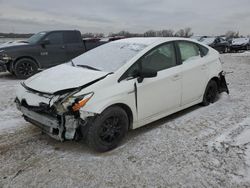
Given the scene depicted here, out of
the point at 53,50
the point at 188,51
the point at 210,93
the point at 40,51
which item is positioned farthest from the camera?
the point at 53,50

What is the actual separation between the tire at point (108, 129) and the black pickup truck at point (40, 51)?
6274 millimetres

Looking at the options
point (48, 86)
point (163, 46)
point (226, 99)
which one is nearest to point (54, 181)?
point (48, 86)

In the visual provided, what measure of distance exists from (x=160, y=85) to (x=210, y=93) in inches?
74.7

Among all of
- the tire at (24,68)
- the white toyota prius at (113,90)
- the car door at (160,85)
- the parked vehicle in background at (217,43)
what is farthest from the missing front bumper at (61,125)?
the parked vehicle in background at (217,43)

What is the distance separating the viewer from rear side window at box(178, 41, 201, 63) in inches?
178

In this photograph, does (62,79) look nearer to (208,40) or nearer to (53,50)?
(53,50)

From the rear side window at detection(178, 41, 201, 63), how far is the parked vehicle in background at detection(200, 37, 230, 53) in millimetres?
16253

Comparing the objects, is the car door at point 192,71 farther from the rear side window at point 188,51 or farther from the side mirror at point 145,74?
the side mirror at point 145,74

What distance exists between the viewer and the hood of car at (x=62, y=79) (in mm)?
3250

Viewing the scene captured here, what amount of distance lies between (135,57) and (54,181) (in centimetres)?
211

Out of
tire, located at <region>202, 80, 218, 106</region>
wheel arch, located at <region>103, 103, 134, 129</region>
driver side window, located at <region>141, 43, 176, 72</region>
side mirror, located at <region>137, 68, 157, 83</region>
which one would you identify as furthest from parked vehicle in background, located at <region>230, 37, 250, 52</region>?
wheel arch, located at <region>103, 103, 134, 129</region>

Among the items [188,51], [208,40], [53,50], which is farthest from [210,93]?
[208,40]

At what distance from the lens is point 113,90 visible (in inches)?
131

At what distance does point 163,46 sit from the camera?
4203 millimetres
